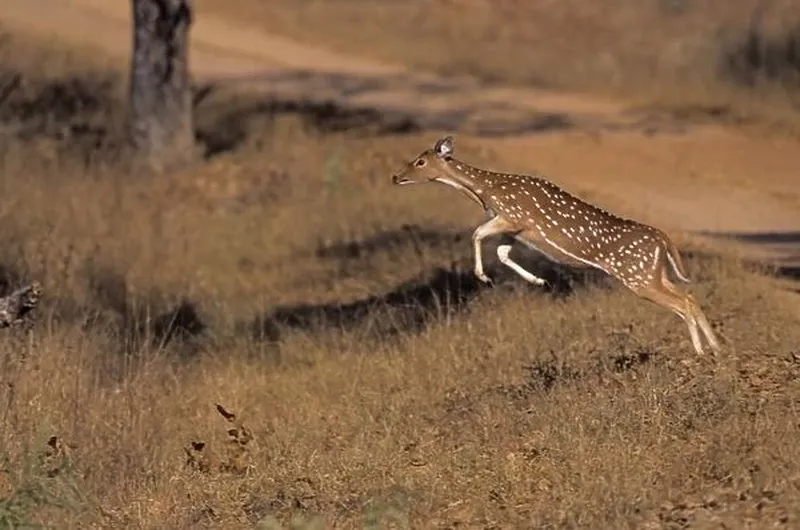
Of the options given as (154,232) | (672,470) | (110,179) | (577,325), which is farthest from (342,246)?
(672,470)

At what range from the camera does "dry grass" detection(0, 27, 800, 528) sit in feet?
26.4

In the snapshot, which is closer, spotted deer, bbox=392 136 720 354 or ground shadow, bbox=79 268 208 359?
spotted deer, bbox=392 136 720 354

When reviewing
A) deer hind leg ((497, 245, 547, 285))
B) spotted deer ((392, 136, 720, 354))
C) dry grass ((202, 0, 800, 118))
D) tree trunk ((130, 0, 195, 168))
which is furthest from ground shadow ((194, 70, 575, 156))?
spotted deer ((392, 136, 720, 354))

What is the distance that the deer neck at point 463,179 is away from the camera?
11164 mm

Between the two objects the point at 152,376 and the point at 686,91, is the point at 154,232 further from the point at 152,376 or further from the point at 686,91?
the point at 686,91

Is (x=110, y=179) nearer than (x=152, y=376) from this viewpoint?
No

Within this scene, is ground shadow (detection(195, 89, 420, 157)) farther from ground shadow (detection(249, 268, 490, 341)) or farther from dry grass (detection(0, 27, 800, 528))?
ground shadow (detection(249, 268, 490, 341))

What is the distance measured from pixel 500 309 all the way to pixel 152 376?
7.78 feet

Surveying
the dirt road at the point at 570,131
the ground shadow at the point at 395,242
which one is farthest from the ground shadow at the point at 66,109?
the ground shadow at the point at 395,242

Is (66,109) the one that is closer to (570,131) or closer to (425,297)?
(570,131)

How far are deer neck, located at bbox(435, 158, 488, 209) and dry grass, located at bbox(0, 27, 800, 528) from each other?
3.06 feet

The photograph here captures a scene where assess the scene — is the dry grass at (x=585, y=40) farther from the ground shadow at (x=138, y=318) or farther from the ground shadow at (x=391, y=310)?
the ground shadow at (x=138, y=318)

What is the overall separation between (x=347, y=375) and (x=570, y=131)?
384 inches

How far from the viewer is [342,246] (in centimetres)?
1598
